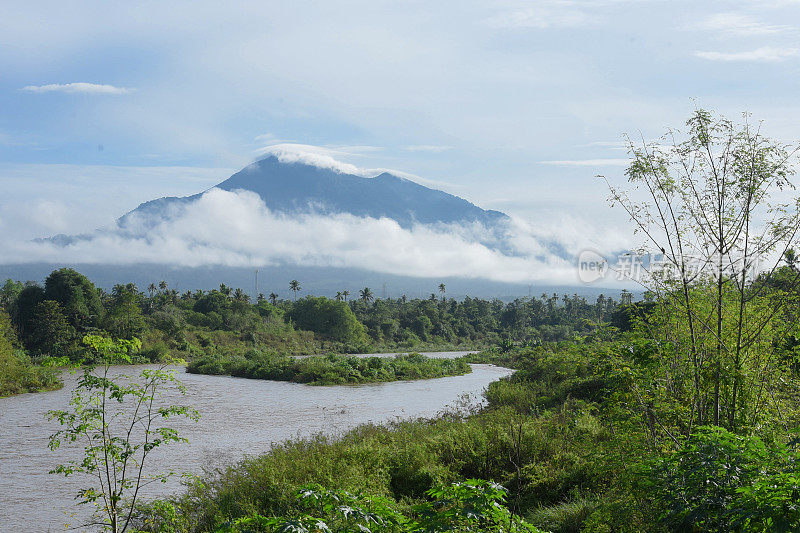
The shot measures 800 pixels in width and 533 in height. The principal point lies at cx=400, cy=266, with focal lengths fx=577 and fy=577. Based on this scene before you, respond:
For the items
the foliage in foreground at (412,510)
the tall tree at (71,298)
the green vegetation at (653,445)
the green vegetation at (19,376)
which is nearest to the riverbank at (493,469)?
the green vegetation at (653,445)

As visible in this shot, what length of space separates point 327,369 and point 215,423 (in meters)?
16.4

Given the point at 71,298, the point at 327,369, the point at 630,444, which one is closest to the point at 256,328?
the point at 71,298

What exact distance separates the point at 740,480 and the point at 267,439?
14292 mm

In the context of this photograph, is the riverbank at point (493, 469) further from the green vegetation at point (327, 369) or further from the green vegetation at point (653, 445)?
the green vegetation at point (327, 369)

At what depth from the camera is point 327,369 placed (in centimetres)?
3528

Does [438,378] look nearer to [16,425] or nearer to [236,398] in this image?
[236,398]

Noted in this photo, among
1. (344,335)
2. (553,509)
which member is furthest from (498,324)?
(553,509)

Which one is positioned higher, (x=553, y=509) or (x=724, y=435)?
(x=724, y=435)

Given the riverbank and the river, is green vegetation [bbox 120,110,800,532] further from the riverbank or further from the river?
the river

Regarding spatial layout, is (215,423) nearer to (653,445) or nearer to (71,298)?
(653,445)

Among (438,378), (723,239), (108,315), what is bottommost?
(438,378)

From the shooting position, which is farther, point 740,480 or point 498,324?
point 498,324

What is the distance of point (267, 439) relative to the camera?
16.1m

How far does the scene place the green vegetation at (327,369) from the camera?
3512 centimetres
